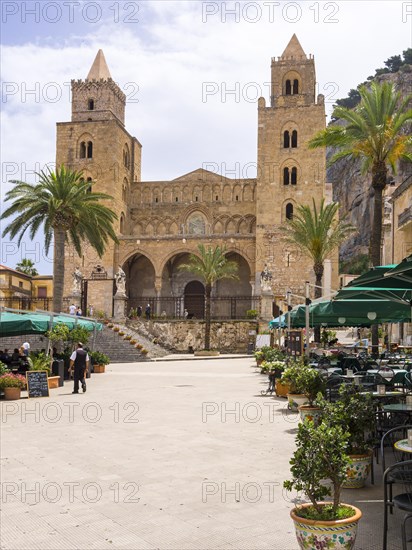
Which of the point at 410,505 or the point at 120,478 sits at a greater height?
the point at 410,505

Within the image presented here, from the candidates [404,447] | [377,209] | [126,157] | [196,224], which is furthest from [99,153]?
[404,447]

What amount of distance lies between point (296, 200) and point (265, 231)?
3.13 metres

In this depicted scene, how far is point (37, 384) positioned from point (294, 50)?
38362mm

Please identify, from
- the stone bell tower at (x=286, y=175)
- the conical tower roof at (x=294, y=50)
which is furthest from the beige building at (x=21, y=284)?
the conical tower roof at (x=294, y=50)

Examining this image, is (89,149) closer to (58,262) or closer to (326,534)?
(58,262)

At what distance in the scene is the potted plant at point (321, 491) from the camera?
3.85 m

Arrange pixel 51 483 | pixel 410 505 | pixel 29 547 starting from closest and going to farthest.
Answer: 1. pixel 410 505
2. pixel 29 547
3. pixel 51 483

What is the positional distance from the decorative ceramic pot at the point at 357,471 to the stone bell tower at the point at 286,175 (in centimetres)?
3472

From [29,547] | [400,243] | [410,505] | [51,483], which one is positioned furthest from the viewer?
[400,243]

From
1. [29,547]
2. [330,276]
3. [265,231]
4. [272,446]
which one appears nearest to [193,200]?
[265,231]

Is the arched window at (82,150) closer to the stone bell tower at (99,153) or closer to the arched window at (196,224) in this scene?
the stone bell tower at (99,153)

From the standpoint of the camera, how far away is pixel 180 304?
42.1 m

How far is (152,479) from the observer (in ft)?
21.8

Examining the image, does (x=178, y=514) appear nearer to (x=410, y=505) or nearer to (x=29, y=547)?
(x=29, y=547)
